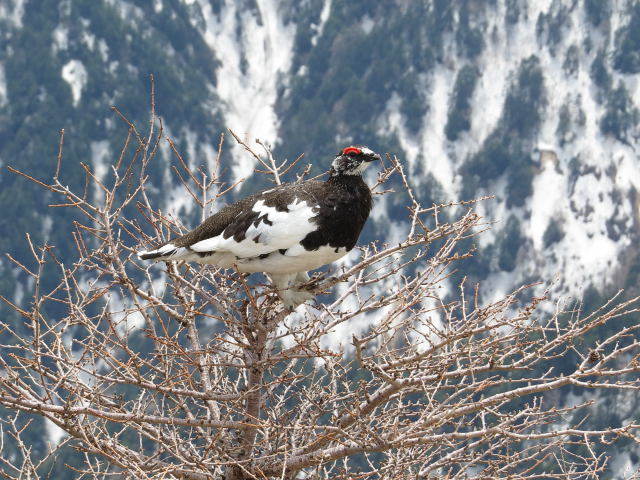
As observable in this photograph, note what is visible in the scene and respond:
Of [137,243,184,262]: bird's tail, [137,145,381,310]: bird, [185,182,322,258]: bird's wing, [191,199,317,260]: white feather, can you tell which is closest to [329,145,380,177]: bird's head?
[137,145,381,310]: bird

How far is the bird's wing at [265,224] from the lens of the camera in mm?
11211

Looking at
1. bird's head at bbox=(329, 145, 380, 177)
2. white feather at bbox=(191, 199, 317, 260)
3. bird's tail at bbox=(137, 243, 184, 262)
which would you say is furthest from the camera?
bird's head at bbox=(329, 145, 380, 177)

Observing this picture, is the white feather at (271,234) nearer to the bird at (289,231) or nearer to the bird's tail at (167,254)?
the bird at (289,231)

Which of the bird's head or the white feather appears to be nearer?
the white feather

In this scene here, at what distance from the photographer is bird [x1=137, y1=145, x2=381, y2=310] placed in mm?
11231

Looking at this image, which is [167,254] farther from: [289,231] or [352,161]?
[352,161]

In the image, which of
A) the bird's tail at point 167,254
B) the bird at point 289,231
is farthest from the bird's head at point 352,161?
the bird's tail at point 167,254

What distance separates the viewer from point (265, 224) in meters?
11.4

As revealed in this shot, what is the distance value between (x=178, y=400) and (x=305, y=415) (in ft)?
9.71

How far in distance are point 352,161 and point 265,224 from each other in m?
1.32

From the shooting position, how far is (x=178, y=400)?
12234mm

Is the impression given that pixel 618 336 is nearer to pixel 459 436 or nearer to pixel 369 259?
pixel 459 436

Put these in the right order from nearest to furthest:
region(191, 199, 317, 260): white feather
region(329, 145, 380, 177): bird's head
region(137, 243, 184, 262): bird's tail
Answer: region(191, 199, 317, 260): white feather
region(137, 243, 184, 262): bird's tail
region(329, 145, 380, 177): bird's head

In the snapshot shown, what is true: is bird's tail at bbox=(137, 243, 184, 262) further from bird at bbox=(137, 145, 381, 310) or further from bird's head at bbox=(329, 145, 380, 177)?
bird's head at bbox=(329, 145, 380, 177)
